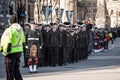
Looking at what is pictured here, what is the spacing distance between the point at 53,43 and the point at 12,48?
373 inches

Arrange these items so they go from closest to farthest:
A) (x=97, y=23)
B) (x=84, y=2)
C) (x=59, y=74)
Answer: (x=59, y=74) → (x=97, y=23) → (x=84, y=2)

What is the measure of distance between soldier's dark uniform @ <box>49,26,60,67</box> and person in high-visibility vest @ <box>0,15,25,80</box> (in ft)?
29.2

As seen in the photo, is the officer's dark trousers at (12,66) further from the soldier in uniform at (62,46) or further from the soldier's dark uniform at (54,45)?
the soldier in uniform at (62,46)

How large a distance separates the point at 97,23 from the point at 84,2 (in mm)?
30169

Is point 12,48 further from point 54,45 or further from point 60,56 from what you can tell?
point 60,56

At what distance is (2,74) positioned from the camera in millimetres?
20766

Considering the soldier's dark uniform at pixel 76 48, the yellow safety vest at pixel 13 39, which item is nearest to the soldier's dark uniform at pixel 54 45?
the soldier's dark uniform at pixel 76 48

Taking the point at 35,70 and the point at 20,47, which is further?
the point at 35,70

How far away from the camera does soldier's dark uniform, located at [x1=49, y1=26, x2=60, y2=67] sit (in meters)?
24.6

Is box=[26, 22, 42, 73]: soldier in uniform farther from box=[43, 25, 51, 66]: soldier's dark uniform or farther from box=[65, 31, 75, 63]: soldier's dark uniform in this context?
box=[65, 31, 75, 63]: soldier's dark uniform

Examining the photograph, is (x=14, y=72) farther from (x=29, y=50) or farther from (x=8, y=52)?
(x=29, y=50)

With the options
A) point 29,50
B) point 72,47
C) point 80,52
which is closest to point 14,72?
point 29,50

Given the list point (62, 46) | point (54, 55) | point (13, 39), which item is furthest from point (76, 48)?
point (13, 39)

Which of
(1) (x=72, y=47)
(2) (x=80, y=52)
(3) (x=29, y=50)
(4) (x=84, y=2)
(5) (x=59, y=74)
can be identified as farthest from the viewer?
(4) (x=84, y=2)
